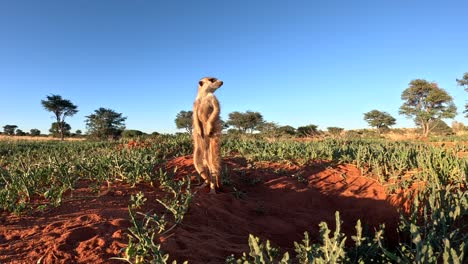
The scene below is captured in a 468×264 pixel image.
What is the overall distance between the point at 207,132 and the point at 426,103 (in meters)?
33.9

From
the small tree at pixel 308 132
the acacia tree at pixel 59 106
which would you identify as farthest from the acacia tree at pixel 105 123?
the small tree at pixel 308 132

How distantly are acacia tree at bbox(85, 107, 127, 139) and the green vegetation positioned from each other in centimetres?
2804

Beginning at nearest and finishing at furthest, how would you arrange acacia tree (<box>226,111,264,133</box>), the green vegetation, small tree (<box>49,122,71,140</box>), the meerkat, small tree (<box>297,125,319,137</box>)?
the green vegetation < the meerkat < small tree (<box>297,125,319,137</box>) < acacia tree (<box>226,111,264,133</box>) < small tree (<box>49,122,71,140</box>)

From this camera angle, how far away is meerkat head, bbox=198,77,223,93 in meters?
4.43

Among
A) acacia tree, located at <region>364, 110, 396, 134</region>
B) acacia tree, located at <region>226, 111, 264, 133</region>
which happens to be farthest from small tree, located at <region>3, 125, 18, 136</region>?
acacia tree, located at <region>364, 110, 396, 134</region>

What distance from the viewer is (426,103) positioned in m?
32.3

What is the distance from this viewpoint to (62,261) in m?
2.27

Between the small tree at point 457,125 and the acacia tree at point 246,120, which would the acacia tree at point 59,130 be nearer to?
the acacia tree at point 246,120

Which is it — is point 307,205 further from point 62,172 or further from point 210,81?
point 62,172

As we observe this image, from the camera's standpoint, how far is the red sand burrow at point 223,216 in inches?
97.5

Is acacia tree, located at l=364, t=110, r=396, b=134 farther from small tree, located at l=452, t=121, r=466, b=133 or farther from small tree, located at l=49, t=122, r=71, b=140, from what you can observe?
small tree, located at l=49, t=122, r=71, b=140

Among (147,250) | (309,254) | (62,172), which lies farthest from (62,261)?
(62,172)

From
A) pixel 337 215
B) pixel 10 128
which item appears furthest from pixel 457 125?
pixel 10 128

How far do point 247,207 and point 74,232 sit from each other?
2.19 meters
